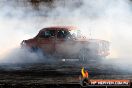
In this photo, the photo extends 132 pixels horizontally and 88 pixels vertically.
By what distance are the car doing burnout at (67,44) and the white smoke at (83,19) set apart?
2.41 m

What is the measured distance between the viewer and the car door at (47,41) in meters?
18.0

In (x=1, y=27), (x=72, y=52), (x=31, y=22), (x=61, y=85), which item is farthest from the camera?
(x=31, y=22)

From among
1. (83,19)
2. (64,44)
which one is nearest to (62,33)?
(64,44)

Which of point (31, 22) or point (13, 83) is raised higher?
point (31, 22)

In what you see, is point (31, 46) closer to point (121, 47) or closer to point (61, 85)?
point (121, 47)

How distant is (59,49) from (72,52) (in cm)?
60

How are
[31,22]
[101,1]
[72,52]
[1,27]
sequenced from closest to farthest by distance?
1. [72,52]
2. [101,1]
3. [1,27]
4. [31,22]

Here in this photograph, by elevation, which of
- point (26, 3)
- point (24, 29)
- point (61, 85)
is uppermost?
point (26, 3)

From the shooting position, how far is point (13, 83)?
11.2 meters

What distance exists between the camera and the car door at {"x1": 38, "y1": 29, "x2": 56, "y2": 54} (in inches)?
710

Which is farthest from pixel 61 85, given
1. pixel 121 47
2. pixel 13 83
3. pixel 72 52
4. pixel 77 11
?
pixel 77 11

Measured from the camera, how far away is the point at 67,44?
1775 cm

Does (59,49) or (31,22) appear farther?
(31,22)

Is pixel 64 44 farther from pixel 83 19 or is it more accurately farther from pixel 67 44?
pixel 83 19
